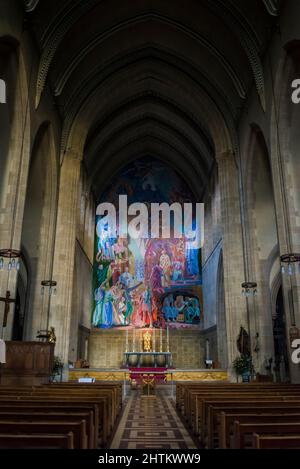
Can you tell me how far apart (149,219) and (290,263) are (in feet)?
64.5

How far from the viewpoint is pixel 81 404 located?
517cm

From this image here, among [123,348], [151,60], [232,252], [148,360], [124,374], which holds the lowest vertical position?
[124,374]

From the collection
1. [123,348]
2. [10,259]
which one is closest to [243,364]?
[10,259]

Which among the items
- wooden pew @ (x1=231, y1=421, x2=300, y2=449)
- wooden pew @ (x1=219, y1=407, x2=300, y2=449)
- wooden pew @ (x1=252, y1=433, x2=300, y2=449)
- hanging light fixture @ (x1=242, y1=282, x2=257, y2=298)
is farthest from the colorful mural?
wooden pew @ (x1=252, y1=433, x2=300, y2=449)

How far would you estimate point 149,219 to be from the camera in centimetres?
3212

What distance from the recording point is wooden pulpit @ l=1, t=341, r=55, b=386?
12.2 meters

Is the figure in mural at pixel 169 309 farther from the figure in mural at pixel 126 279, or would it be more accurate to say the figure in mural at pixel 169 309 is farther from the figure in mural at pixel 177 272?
the figure in mural at pixel 126 279

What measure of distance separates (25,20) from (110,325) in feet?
64.8

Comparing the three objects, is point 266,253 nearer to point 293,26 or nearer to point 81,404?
point 293,26

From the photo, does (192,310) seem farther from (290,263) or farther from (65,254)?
(290,263)

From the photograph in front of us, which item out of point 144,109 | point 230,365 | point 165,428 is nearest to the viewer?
point 165,428

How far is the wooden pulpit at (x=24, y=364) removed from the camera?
479 inches

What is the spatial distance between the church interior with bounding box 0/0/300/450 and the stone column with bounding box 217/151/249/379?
66 mm
